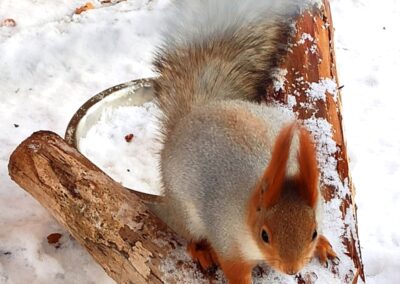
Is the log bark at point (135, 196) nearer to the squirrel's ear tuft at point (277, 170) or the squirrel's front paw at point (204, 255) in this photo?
the squirrel's front paw at point (204, 255)

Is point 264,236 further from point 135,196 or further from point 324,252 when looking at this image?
point 135,196

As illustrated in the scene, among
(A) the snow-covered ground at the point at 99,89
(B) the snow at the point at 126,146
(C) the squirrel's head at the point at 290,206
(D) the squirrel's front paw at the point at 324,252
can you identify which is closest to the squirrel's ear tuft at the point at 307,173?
(C) the squirrel's head at the point at 290,206

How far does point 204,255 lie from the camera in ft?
5.09

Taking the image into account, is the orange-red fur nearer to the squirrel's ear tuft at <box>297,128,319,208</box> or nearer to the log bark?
the log bark

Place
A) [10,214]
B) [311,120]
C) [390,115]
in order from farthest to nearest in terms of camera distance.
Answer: [390,115]
[10,214]
[311,120]

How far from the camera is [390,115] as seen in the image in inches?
105

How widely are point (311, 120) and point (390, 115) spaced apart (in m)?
0.99

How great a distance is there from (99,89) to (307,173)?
146 cm

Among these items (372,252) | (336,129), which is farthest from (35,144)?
(372,252)

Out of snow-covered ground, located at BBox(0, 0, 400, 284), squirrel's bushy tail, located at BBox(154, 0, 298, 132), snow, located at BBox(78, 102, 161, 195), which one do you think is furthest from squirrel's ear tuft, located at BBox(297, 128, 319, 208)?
snow, located at BBox(78, 102, 161, 195)

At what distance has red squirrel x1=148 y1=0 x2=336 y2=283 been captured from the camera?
1.26 meters

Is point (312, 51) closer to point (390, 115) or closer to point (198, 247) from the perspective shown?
point (198, 247)

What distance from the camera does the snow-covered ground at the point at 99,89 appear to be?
201 cm

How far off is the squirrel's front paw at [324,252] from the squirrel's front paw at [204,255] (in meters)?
0.22
